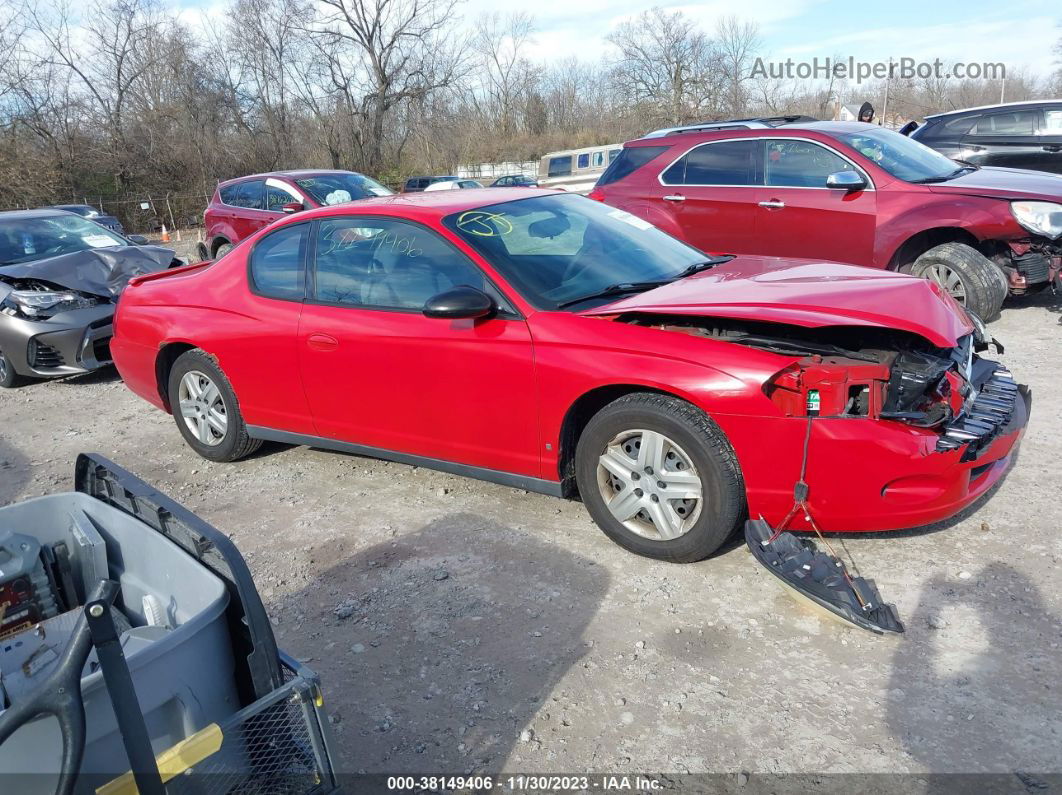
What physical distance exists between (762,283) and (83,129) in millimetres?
37037

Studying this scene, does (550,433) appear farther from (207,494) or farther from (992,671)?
(207,494)

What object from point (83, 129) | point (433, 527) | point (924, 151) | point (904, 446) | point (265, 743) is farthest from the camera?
point (83, 129)

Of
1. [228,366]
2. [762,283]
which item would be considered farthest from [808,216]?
[228,366]

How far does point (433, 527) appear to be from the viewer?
429 centimetres

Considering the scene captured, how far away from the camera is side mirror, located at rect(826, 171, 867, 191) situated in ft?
23.1

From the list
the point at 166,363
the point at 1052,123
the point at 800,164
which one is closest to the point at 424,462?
the point at 166,363

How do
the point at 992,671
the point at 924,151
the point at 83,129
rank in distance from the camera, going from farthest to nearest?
1. the point at 83,129
2. the point at 924,151
3. the point at 992,671

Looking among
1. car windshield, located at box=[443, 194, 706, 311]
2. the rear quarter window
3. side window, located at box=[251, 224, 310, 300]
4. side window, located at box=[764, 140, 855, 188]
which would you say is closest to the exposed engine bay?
car windshield, located at box=[443, 194, 706, 311]

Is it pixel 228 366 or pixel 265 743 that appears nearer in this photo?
pixel 265 743

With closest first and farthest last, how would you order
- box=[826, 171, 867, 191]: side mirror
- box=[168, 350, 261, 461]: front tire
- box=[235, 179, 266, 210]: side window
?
box=[168, 350, 261, 461]: front tire → box=[826, 171, 867, 191]: side mirror → box=[235, 179, 266, 210]: side window

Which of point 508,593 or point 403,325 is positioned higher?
point 403,325

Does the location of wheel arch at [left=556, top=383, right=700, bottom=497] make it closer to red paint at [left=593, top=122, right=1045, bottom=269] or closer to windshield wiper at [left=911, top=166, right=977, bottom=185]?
red paint at [left=593, top=122, right=1045, bottom=269]

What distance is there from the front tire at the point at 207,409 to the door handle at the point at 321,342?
856mm

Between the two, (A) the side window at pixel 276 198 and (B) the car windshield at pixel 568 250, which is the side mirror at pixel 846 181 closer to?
(B) the car windshield at pixel 568 250
